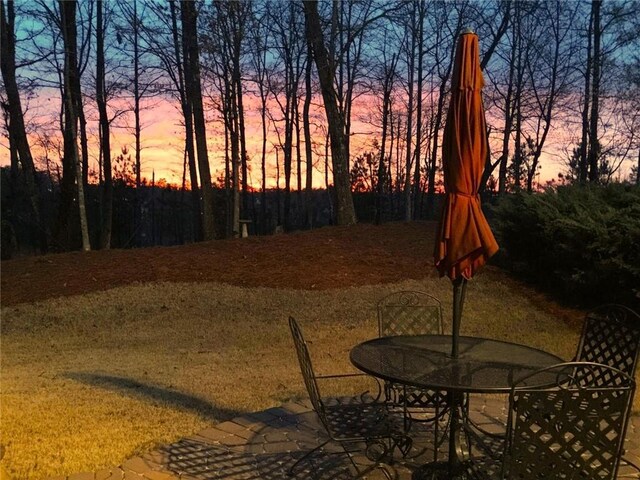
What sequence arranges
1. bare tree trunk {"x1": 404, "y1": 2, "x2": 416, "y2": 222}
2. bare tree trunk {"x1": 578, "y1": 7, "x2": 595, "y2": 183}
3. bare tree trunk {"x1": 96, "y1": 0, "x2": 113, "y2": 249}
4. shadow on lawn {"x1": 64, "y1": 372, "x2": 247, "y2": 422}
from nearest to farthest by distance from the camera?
shadow on lawn {"x1": 64, "y1": 372, "x2": 247, "y2": 422}, bare tree trunk {"x1": 96, "y1": 0, "x2": 113, "y2": 249}, bare tree trunk {"x1": 578, "y1": 7, "x2": 595, "y2": 183}, bare tree trunk {"x1": 404, "y1": 2, "x2": 416, "y2": 222}

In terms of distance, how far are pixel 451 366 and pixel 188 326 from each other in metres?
5.79

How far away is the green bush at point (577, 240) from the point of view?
7.05 meters

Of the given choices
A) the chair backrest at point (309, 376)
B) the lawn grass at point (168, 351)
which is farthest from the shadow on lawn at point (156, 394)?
the chair backrest at point (309, 376)

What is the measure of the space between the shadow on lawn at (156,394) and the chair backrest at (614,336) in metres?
2.55

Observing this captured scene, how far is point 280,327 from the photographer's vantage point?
789 cm

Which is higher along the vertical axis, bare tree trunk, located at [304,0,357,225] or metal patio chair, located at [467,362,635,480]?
bare tree trunk, located at [304,0,357,225]

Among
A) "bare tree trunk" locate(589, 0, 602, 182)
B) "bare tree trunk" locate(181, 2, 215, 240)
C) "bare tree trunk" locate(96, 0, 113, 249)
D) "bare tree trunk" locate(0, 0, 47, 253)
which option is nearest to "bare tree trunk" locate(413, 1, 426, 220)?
"bare tree trunk" locate(589, 0, 602, 182)

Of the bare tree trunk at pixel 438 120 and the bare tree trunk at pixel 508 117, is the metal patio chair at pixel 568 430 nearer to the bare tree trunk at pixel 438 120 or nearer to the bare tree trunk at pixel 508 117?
the bare tree trunk at pixel 508 117

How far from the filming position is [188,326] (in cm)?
804

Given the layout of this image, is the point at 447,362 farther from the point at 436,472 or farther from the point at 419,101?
the point at 419,101

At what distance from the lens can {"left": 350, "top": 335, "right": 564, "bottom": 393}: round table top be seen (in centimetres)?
261

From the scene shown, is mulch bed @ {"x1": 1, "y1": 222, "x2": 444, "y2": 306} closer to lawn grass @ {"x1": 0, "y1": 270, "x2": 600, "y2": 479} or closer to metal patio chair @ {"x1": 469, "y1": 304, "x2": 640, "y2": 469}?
lawn grass @ {"x1": 0, "y1": 270, "x2": 600, "y2": 479}

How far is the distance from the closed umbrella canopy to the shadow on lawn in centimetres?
234

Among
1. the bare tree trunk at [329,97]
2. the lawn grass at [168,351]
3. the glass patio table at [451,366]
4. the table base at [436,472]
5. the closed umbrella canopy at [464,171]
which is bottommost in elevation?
the lawn grass at [168,351]
